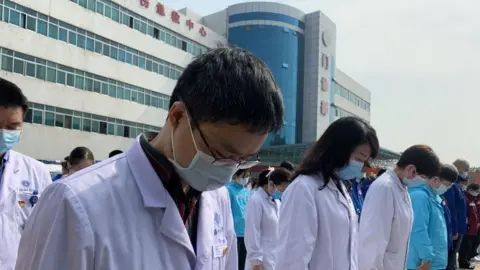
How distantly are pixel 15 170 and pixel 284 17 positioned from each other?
1309 inches

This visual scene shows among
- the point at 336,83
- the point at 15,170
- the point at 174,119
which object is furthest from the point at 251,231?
the point at 336,83

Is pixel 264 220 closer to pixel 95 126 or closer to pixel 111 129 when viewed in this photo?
pixel 95 126

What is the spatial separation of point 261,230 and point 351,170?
2684mm

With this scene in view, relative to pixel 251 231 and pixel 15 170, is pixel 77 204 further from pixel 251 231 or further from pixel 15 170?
pixel 251 231

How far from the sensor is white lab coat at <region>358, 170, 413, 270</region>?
3348 millimetres

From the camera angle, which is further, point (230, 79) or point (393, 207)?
point (393, 207)

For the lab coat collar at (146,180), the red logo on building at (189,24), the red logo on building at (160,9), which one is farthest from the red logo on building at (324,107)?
the lab coat collar at (146,180)

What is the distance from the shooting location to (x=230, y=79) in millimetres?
1256

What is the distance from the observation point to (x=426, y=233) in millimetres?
3984

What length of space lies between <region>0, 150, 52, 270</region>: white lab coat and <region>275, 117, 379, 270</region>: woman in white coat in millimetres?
1482

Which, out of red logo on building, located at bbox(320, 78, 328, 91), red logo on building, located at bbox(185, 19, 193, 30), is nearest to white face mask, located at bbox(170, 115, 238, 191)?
red logo on building, located at bbox(185, 19, 193, 30)

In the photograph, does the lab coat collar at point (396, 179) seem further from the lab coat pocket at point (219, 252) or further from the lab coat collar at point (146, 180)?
the lab coat collar at point (146, 180)

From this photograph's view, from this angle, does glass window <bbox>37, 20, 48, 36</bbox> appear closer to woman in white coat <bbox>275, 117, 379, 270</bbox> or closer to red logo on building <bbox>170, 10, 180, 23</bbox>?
red logo on building <bbox>170, 10, 180, 23</bbox>

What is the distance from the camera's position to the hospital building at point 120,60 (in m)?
19.7
